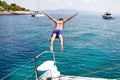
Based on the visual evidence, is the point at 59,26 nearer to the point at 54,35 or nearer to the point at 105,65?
the point at 54,35

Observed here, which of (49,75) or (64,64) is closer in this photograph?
(49,75)

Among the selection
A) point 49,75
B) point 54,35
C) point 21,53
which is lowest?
point 21,53

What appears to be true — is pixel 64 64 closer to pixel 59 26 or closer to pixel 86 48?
pixel 86 48

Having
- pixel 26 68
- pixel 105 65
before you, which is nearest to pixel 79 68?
pixel 105 65

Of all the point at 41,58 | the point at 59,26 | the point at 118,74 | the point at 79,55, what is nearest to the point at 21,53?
the point at 41,58

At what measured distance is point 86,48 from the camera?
41.0 metres

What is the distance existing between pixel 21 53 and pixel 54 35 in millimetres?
22455

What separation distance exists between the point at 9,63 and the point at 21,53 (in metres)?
6.18

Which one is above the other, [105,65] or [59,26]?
[59,26]

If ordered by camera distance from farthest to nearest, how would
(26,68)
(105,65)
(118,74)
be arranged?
(105,65) → (26,68) → (118,74)

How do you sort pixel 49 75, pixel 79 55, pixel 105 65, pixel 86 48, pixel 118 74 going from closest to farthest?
pixel 49 75, pixel 118 74, pixel 105 65, pixel 79 55, pixel 86 48

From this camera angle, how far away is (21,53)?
120ft

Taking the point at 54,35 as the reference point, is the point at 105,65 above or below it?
below

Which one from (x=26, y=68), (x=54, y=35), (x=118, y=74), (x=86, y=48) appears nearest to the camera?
(x=54, y=35)
